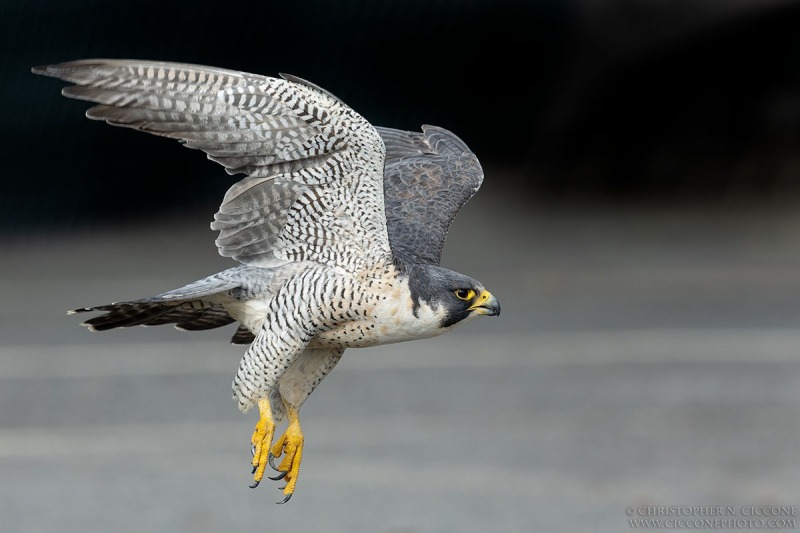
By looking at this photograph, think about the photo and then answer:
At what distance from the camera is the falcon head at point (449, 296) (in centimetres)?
797

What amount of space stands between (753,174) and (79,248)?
11488 mm

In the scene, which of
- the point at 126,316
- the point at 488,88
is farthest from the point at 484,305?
the point at 488,88

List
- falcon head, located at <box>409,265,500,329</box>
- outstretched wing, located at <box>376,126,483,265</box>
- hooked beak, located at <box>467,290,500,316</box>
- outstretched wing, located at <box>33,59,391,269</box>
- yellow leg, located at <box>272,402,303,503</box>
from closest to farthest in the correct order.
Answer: outstretched wing, located at <box>33,59,391,269</box>
falcon head, located at <box>409,265,500,329</box>
hooked beak, located at <box>467,290,500,316</box>
yellow leg, located at <box>272,402,303,503</box>
outstretched wing, located at <box>376,126,483,265</box>

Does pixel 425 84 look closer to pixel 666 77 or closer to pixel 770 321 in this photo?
pixel 666 77

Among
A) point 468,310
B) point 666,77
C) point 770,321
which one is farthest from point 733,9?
point 468,310

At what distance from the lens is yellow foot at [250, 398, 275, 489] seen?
8203 mm

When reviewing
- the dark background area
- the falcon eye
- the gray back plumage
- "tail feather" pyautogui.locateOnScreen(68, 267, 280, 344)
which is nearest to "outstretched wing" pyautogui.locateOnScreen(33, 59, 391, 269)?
the gray back plumage

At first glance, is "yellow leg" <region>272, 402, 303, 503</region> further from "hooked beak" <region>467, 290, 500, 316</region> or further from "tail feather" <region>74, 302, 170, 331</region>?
"hooked beak" <region>467, 290, 500, 316</region>

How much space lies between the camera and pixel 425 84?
62.5 ft

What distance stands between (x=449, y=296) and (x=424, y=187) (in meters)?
1.76

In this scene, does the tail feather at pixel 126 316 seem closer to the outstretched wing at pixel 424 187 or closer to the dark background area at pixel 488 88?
the outstretched wing at pixel 424 187

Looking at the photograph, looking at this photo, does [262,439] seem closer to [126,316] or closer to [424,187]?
[126,316]

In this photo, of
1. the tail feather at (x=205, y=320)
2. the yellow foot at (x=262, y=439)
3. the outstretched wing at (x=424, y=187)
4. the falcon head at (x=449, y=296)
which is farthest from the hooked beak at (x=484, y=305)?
the tail feather at (x=205, y=320)

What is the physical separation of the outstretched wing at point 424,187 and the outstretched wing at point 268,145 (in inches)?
20.2
